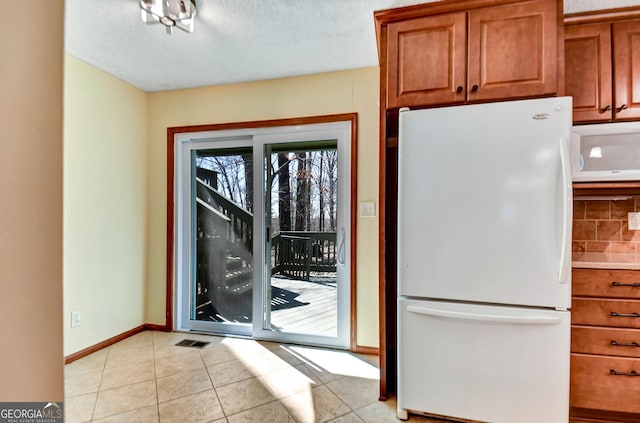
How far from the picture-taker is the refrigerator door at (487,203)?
4.98ft

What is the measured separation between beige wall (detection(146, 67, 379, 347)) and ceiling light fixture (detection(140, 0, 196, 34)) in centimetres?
95

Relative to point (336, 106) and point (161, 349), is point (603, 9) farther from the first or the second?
point (161, 349)

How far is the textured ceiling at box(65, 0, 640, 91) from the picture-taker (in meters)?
1.84

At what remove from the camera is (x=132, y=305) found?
2959 millimetres

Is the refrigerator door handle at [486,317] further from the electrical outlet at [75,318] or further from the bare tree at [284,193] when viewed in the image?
the electrical outlet at [75,318]

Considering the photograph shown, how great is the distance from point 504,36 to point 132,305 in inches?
140

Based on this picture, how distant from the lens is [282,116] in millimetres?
2783

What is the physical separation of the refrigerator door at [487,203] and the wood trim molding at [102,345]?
2530 mm

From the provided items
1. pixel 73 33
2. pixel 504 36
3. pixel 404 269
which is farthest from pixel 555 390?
pixel 73 33

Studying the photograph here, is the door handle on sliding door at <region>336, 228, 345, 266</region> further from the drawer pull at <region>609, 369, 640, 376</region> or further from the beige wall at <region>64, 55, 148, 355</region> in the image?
the beige wall at <region>64, 55, 148, 355</region>

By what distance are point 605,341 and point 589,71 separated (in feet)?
5.06

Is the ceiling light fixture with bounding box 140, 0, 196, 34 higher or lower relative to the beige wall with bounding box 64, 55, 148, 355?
higher

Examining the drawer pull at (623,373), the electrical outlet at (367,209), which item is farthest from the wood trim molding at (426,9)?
the drawer pull at (623,373)

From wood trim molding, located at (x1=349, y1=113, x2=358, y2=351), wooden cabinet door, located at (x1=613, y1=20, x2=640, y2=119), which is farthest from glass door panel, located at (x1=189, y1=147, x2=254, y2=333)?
wooden cabinet door, located at (x1=613, y1=20, x2=640, y2=119)
